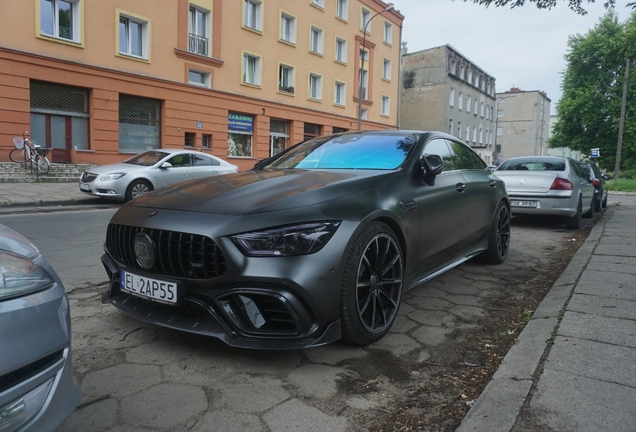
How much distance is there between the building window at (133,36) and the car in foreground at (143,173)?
28.1 ft

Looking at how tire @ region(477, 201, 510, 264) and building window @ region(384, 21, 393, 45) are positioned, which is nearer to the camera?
tire @ region(477, 201, 510, 264)

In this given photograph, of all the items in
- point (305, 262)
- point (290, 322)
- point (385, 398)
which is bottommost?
point (385, 398)

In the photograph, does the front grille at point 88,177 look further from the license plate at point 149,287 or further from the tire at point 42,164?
the license plate at point 149,287

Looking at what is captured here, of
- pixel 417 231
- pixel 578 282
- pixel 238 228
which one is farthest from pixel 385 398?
pixel 578 282

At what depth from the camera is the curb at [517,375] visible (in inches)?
79.3

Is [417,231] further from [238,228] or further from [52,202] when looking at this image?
[52,202]

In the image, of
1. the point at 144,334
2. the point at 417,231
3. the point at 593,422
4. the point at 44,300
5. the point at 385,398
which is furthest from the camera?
the point at 417,231

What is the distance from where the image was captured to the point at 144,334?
3.04 m

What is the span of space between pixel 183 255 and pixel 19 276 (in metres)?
1.02

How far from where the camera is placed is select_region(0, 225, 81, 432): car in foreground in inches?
54.8

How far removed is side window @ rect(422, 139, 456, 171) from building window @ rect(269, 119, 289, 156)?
21.6m

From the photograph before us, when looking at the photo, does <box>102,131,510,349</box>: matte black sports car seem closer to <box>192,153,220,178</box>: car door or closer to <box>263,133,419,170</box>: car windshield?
<box>263,133,419,170</box>: car windshield

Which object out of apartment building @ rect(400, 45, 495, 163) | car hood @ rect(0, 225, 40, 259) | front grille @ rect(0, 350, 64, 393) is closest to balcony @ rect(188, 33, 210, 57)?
car hood @ rect(0, 225, 40, 259)

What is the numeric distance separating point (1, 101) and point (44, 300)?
1715 cm
